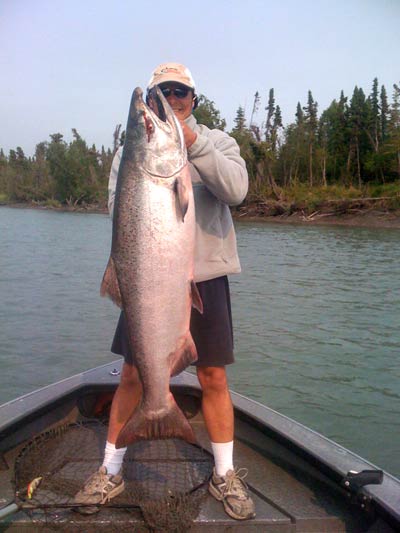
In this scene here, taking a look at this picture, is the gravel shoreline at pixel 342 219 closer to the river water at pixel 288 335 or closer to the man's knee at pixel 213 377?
the river water at pixel 288 335

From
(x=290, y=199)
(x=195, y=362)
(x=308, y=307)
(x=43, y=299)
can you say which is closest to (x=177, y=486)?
(x=195, y=362)

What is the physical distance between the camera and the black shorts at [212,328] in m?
3.40

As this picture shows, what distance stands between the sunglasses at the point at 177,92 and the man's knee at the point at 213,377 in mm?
1693

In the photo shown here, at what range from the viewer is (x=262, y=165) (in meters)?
63.1

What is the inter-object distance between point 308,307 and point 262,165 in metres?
51.5

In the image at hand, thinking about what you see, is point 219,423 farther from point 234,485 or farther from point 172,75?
point 172,75

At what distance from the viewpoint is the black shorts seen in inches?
134

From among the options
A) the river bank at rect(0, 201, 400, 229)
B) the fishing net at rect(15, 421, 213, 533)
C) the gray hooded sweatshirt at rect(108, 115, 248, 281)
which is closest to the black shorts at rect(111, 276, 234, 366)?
the gray hooded sweatshirt at rect(108, 115, 248, 281)

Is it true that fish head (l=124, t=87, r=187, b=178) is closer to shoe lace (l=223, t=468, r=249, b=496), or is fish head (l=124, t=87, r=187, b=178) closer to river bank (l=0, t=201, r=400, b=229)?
shoe lace (l=223, t=468, r=249, b=496)

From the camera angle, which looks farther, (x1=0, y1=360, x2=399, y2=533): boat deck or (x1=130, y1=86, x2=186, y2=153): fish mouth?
(x1=0, y1=360, x2=399, y2=533): boat deck

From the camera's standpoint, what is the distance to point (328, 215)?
46375 mm

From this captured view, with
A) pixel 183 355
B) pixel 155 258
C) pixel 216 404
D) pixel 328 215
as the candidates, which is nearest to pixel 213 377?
pixel 216 404

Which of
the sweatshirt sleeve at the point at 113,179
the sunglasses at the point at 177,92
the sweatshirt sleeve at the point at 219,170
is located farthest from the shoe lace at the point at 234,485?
the sunglasses at the point at 177,92

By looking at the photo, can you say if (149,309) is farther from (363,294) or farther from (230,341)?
(363,294)
